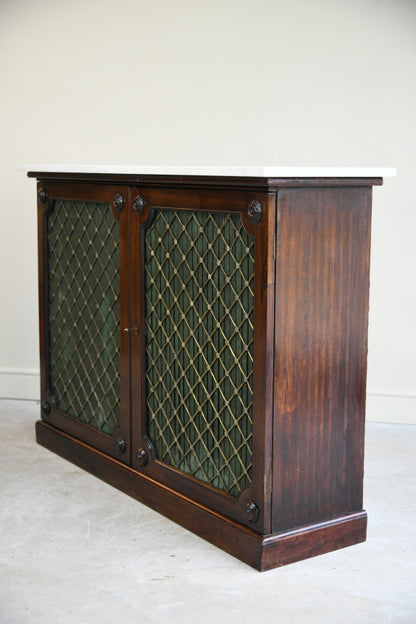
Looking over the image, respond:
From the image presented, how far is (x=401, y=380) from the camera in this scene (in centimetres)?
466

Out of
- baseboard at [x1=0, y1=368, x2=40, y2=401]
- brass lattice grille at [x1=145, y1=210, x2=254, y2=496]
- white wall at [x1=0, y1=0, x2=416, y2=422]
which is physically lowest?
baseboard at [x1=0, y1=368, x2=40, y2=401]

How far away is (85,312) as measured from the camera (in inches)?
151

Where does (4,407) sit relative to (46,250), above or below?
below

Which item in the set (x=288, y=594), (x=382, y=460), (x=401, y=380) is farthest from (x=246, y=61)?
(x=288, y=594)

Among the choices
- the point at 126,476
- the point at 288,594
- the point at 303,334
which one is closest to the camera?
the point at 288,594

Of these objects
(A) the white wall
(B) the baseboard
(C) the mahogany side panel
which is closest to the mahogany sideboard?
(C) the mahogany side panel

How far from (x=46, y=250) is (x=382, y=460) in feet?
6.05

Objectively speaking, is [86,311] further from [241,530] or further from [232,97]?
[232,97]

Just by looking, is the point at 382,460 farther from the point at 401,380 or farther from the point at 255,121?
the point at 255,121

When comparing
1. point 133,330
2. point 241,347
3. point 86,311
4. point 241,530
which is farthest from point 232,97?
point 241,530

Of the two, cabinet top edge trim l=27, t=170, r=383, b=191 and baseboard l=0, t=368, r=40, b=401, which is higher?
cabinet top edge trim l=27, t=170, r=383, b=191

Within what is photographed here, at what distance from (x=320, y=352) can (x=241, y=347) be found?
267 millimetres

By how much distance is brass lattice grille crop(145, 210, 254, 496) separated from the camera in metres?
2.90

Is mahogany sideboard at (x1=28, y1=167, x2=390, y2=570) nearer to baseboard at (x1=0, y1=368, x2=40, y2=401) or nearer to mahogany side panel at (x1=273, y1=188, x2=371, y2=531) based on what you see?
mahogany side panel at (x1=273, y1=188, x2=371, y2=531)
